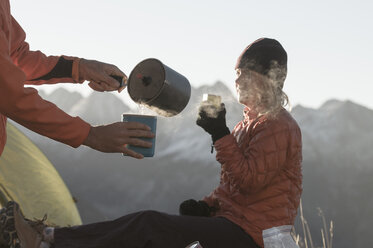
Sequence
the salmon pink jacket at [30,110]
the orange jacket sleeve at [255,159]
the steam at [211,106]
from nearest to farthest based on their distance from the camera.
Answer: the salmon pink jacket at [30,110]
the orange jacket sleeve at [255,159]
the steam at [211,106]

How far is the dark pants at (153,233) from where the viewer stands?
2.42 meters

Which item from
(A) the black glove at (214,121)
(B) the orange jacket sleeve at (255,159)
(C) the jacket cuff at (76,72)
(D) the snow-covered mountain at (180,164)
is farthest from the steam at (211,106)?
(D) the snow-covered mountain at (180,164)

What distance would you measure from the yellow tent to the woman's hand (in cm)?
275

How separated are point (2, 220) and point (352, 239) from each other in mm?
25066

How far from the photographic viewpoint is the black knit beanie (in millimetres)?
2902

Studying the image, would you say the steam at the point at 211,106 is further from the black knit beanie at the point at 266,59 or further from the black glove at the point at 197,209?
the black glove at the point at 197,209

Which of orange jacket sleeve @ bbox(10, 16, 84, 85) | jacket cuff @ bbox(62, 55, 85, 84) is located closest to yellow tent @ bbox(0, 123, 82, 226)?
orange jacket sleeve @ bbox(10, 16, 84, 85)

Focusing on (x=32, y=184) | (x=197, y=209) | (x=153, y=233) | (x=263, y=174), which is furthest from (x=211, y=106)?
(x=32, y=184)

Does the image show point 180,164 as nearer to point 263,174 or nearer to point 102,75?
point 102,75

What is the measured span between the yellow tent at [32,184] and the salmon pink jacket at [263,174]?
3170mm

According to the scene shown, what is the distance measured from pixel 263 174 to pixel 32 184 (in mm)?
3893

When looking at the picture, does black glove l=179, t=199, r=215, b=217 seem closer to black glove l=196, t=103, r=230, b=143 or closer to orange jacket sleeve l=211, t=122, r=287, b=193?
orange jacket sleeve l=211, t=122, r=287, b=193

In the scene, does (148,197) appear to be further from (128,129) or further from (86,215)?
(128,129)

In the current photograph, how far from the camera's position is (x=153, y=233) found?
7.97ft
